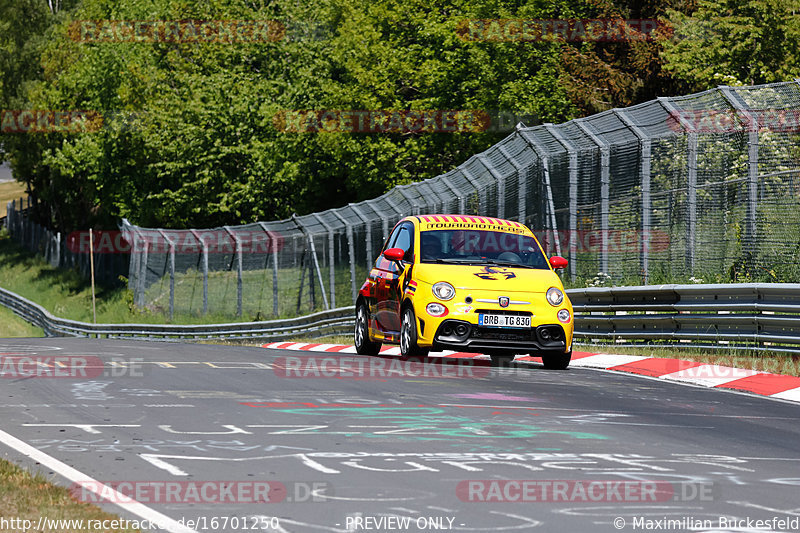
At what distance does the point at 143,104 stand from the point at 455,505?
61.8 metres

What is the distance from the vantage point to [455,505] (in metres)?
6.43

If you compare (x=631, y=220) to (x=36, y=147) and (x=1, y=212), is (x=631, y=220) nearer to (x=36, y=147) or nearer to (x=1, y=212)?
(x=36, y=147)

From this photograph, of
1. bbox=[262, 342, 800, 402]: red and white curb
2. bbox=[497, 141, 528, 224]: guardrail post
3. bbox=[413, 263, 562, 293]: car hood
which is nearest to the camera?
bbox=[262, 342, 800, 402]: red and white curb

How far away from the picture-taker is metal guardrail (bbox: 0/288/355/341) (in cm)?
3073

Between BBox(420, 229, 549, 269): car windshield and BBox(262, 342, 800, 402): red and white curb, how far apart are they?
66.7 inches

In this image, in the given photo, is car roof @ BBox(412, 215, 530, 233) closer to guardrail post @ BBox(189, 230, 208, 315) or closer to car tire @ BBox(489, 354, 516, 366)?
car tire @ BBox(489, 354, 516, 366)

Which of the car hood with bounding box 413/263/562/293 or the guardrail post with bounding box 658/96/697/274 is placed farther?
the guardrail post with bounding box 658/96/697/274

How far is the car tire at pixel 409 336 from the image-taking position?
1525 cm

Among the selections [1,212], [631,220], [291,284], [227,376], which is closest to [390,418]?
[227,376]

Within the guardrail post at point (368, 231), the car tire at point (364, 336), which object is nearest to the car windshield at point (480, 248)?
the car tire at point (364, 336)

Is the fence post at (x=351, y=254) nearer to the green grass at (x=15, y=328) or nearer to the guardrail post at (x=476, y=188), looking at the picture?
the guardrail post at (x=476, y=188)

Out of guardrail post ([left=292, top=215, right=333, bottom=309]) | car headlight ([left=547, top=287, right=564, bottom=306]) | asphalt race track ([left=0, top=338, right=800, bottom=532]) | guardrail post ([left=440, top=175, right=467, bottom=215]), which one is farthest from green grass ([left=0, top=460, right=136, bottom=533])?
guardrail post ([left=292, top=215, right=333, bottom=309])

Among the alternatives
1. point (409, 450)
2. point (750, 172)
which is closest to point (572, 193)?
point (750, 172)

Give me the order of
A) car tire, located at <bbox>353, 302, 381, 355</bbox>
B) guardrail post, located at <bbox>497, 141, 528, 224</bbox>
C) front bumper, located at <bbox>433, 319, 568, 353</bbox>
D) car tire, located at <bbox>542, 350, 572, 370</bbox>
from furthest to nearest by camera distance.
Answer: guardrail post, located at <bbox>497, 141, 528, 224</bbox>, car tire, located at <bbox>353, 302, 381, 355</bbox>, car tire, located at <bbox>542, 350, 572, 370</bbox>, front bumper, located at <bbox>433, 319, 568, 353</bbox>
